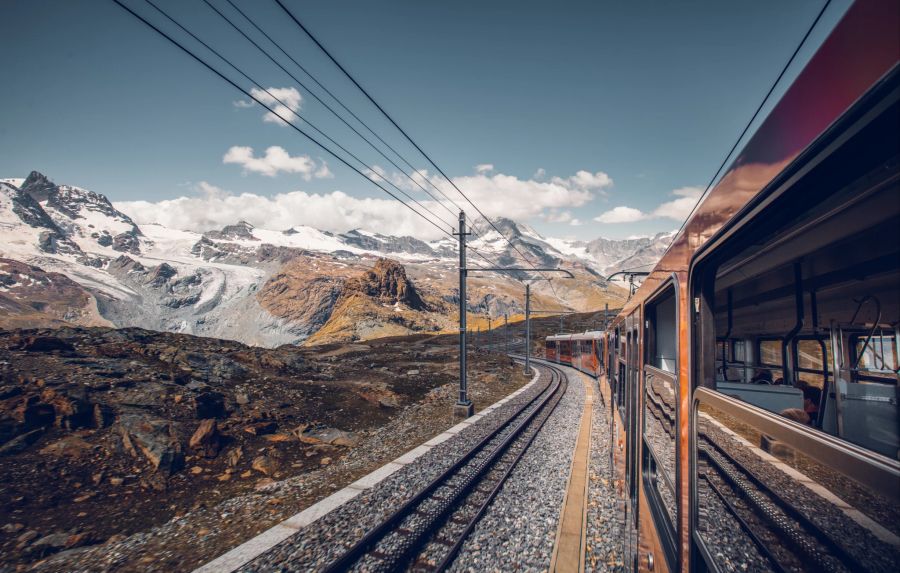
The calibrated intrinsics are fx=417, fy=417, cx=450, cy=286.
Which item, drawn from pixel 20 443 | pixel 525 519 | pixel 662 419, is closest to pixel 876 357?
pixel 662 419

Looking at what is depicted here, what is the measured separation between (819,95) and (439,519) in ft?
25.2

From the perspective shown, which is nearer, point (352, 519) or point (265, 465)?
point (352, 519)

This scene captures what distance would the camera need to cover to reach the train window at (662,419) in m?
3.32

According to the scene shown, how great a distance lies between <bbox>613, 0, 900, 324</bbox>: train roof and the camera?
1.27 metres

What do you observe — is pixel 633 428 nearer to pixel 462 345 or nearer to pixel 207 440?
pixel 462 345

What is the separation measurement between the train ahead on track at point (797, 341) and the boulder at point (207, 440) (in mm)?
11525

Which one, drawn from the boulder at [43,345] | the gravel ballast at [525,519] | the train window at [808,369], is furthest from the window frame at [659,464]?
the boulder at [43,345]

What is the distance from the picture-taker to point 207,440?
1182 centimetres

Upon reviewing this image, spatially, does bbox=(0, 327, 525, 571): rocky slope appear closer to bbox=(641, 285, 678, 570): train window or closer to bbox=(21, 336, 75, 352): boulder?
bbox=(21, 336, 75, 352): boulder

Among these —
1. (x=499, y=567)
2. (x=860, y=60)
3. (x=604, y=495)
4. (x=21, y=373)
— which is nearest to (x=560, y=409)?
(x=604, y=495)

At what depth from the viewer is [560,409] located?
56.3ft

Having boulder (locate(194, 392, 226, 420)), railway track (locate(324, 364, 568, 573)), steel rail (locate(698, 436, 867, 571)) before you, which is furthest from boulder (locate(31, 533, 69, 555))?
steel rail (locate(698, 436, 867, 571))

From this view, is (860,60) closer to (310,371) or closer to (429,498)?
(429,498)

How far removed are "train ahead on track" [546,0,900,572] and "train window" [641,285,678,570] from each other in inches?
1.8
